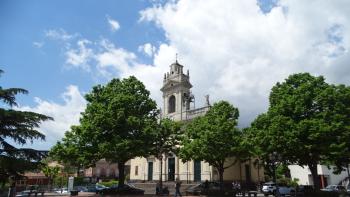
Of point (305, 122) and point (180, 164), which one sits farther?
point (180, 164)

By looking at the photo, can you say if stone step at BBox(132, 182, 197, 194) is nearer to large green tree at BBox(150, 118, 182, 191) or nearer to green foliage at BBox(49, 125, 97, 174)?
large green tree at BBox(150, 118, 182, 191)

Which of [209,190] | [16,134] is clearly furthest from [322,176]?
[16,134]

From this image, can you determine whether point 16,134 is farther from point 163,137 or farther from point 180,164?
point 180,164

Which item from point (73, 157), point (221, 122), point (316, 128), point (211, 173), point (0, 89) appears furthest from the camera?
point (211, 173)

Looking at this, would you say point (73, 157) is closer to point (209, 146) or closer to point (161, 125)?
point (161, 125)

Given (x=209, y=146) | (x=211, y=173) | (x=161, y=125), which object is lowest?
(x=211, y=173)

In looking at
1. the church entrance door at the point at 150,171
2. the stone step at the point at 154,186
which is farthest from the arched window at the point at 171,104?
the stone step at the point at 154,186

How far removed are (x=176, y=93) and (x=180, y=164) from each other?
33.6 ft

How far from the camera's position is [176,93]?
45.8m

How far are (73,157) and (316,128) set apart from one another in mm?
19840

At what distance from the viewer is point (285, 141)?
24703mm

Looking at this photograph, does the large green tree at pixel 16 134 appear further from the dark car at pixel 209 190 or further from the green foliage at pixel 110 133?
the dark car at pixel 209 190

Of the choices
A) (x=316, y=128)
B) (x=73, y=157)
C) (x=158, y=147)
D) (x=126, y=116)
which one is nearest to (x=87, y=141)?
(x=73, y=157)

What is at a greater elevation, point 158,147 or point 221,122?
point 221,122
